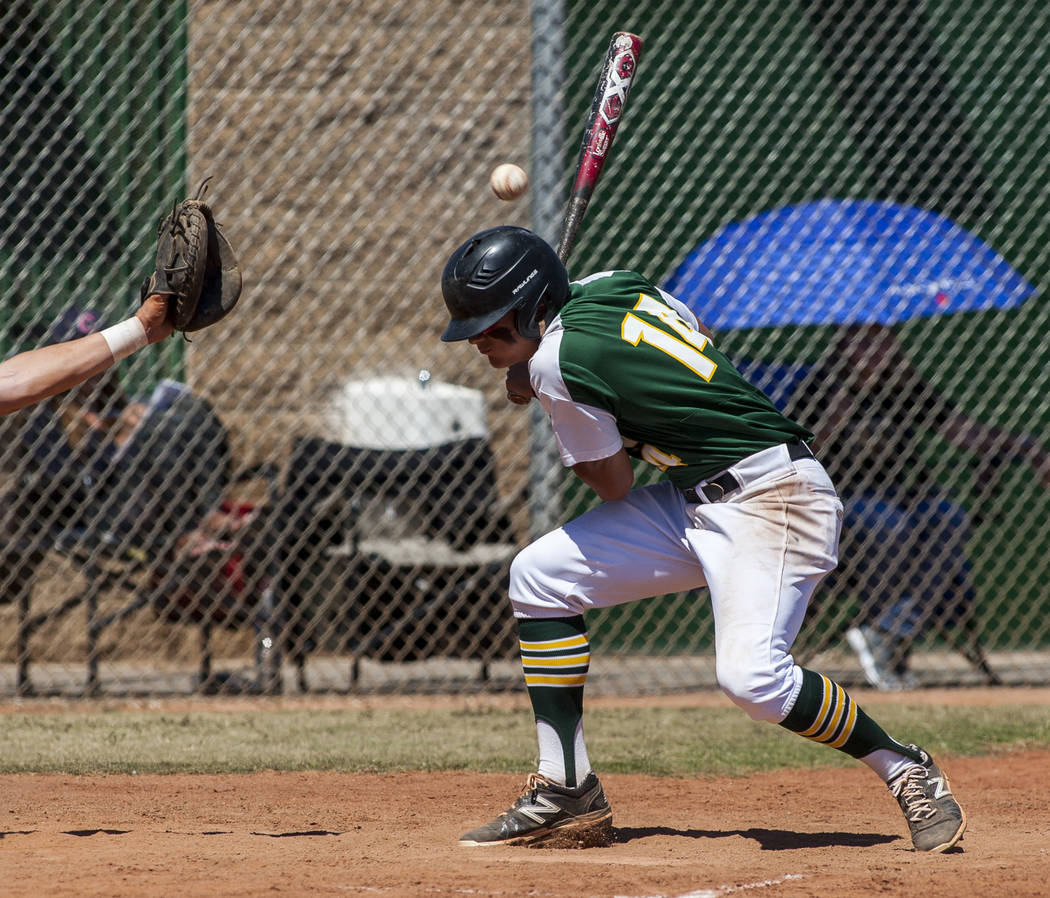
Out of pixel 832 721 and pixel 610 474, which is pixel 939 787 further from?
pixel 610 474

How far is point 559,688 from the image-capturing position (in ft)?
10.7

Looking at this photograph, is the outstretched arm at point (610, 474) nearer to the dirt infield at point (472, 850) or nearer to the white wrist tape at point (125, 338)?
the dirt infield at point (472, 850)

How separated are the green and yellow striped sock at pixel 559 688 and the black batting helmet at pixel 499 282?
0.75 meters

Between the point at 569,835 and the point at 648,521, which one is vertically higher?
the point at 648,521

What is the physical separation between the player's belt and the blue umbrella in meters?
3.02

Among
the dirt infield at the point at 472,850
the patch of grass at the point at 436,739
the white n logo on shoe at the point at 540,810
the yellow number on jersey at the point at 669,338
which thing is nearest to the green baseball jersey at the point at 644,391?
the yellow number on jersey at the point at 669,338

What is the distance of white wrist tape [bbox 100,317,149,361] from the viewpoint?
339 cm

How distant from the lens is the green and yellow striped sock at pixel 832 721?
312 cm

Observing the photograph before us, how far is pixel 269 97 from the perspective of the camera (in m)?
7.16

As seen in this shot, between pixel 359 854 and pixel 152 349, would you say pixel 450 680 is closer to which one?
pixel 152 349

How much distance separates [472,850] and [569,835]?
0.25 m

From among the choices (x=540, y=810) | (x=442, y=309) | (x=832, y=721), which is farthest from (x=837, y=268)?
(x=540, y=810)

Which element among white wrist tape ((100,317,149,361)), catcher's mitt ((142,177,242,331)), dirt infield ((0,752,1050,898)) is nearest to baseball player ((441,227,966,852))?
dirt infield ((0,752,1050,898))

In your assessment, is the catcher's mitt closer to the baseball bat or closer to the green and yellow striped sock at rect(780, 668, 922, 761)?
the baseball bat
